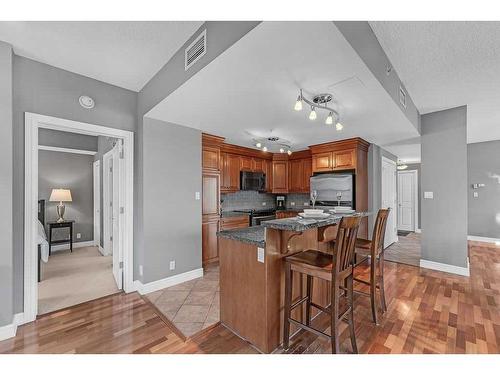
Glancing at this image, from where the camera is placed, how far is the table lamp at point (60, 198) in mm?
4828

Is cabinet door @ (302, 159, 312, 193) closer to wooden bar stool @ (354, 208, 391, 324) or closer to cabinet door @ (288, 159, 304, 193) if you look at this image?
cabinet door @ (288, 159, 304, 193)

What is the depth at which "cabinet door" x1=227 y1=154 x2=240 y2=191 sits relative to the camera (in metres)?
4.56

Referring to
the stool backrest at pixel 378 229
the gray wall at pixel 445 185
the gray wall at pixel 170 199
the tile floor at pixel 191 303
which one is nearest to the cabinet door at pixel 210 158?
the gray wall at pixel 170 199

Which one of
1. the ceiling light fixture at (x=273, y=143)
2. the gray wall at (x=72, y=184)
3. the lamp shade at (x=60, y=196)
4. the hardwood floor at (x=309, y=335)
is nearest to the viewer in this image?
the hardwood floor at (x=309, y=335)

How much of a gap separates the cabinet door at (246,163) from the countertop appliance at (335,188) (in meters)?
1.37

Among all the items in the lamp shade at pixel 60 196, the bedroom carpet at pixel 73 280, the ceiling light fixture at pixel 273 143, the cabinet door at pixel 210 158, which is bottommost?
the bedroom carpet at pixel 73 280

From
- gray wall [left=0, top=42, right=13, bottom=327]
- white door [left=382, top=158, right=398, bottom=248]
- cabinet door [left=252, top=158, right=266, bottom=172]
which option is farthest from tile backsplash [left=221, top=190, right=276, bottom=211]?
gray wall [left=0, top=42, right=13, bottom=327]

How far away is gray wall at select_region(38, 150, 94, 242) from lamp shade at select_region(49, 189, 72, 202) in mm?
273

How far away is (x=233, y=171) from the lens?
4.63 m

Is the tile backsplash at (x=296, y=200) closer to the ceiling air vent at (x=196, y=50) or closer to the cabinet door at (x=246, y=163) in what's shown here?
the cabinet door at (x=246, y=163)

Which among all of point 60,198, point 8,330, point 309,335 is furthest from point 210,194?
point 60,198

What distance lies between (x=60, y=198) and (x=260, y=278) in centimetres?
522

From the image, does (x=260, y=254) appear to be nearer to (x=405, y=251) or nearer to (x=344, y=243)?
(x=344, y=243)
